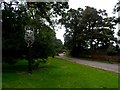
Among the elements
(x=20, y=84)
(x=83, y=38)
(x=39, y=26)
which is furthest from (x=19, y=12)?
(x=83, y=38)

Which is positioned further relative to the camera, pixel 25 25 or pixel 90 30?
pixel 90 30

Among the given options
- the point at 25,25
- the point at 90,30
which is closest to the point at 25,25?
the point at 25,25

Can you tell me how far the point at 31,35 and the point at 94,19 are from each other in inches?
1497

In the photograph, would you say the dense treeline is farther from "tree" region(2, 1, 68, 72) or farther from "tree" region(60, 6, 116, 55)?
"tree" region(60, 6, 116, 55)

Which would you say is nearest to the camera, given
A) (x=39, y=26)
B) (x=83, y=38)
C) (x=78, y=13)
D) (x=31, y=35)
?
(x=31, y=35)

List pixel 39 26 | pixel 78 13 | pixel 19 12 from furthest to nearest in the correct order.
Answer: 1. pixel 78 13
2. pixel 39 26
3. pixel 19 12

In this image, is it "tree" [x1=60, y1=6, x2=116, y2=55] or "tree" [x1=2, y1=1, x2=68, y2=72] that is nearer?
"tree" [x1=2, y1=1, x2=68, y2=72]

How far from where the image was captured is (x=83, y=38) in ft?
179

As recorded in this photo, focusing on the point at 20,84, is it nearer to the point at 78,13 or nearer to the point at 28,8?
the point at 28,8

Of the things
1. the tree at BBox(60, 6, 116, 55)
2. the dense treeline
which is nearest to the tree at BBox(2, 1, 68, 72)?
the dense treeline

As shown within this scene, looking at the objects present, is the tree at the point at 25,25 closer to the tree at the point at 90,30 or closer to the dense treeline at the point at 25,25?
the dense treeline at the point at 25,25

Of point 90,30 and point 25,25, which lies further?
point 90,30

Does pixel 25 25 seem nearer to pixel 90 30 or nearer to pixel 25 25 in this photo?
pixel 25 25

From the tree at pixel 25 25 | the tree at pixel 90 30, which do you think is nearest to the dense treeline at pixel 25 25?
the tree at pixel 25 25
